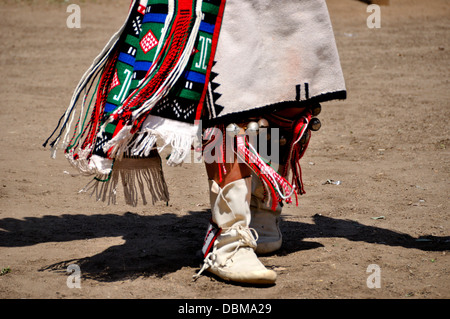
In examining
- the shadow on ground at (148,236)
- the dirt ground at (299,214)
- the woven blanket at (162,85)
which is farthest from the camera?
the shadow on ground at (148,236)

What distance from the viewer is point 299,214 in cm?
385

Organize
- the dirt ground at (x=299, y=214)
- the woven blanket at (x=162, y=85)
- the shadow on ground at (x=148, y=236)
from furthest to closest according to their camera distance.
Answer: the shadow on ground at (x=148, y=236), the dirt ground at (x=299, y=214), the woven blanket at (x=162, y=85)

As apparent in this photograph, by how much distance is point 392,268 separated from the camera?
2955mm

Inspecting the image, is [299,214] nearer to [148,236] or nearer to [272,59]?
[148,236]

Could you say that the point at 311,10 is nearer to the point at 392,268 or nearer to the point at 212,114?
the point at 212,114

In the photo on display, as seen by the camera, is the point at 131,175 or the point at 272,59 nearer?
the point at 272,59

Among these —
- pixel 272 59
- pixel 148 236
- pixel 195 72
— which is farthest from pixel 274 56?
pixel 148 236

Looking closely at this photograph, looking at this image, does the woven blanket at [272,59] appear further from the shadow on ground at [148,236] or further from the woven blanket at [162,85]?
the shadow on ground at [148,236]

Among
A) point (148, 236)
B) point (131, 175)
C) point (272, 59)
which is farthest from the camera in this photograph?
point (148, 236)

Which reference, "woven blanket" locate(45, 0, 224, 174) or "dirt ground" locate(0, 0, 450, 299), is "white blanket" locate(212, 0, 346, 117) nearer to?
"woven blanket" locate(45, 0, 224, 174)

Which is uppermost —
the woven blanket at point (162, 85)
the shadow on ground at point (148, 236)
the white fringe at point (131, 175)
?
the woven blanket at point (162, 85)

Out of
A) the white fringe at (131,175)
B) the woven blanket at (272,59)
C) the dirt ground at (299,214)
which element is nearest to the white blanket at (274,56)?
the woven blanket at (272,59)

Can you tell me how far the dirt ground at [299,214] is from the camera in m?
2.82

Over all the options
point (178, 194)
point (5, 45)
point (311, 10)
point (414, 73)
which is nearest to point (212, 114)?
point (311, 10)
